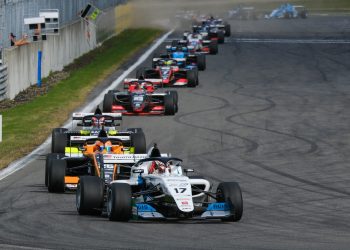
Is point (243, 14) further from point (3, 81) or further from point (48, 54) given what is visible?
point (3, 81)

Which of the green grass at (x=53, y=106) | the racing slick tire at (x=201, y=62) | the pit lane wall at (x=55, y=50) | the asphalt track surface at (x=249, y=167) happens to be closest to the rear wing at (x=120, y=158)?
the asphalt track surface at (x=249, y=167)

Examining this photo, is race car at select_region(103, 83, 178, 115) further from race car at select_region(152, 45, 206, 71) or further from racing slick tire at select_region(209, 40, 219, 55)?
racing slick tire at select_region(209, 40, 219, 55)

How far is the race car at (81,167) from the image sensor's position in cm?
2088

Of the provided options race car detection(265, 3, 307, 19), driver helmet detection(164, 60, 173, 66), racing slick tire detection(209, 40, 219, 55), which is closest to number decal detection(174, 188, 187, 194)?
driver helmet detection(164, 60, 173, 66)

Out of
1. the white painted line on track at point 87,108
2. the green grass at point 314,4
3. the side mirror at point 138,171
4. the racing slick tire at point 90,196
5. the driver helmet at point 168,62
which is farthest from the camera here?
the green grass at point 314,4

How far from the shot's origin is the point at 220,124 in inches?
1266

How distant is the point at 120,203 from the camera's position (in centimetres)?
1762

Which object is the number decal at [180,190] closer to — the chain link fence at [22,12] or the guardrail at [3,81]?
the guardrail at [3,81]

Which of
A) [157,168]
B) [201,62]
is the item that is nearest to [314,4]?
[201,62]

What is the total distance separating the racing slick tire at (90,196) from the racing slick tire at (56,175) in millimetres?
2455

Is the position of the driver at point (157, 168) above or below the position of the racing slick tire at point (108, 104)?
above

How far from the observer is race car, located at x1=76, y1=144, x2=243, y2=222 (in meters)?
17.7

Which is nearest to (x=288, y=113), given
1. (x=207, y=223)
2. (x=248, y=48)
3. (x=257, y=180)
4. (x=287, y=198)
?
(x=257, y=180)

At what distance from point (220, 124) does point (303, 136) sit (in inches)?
120
